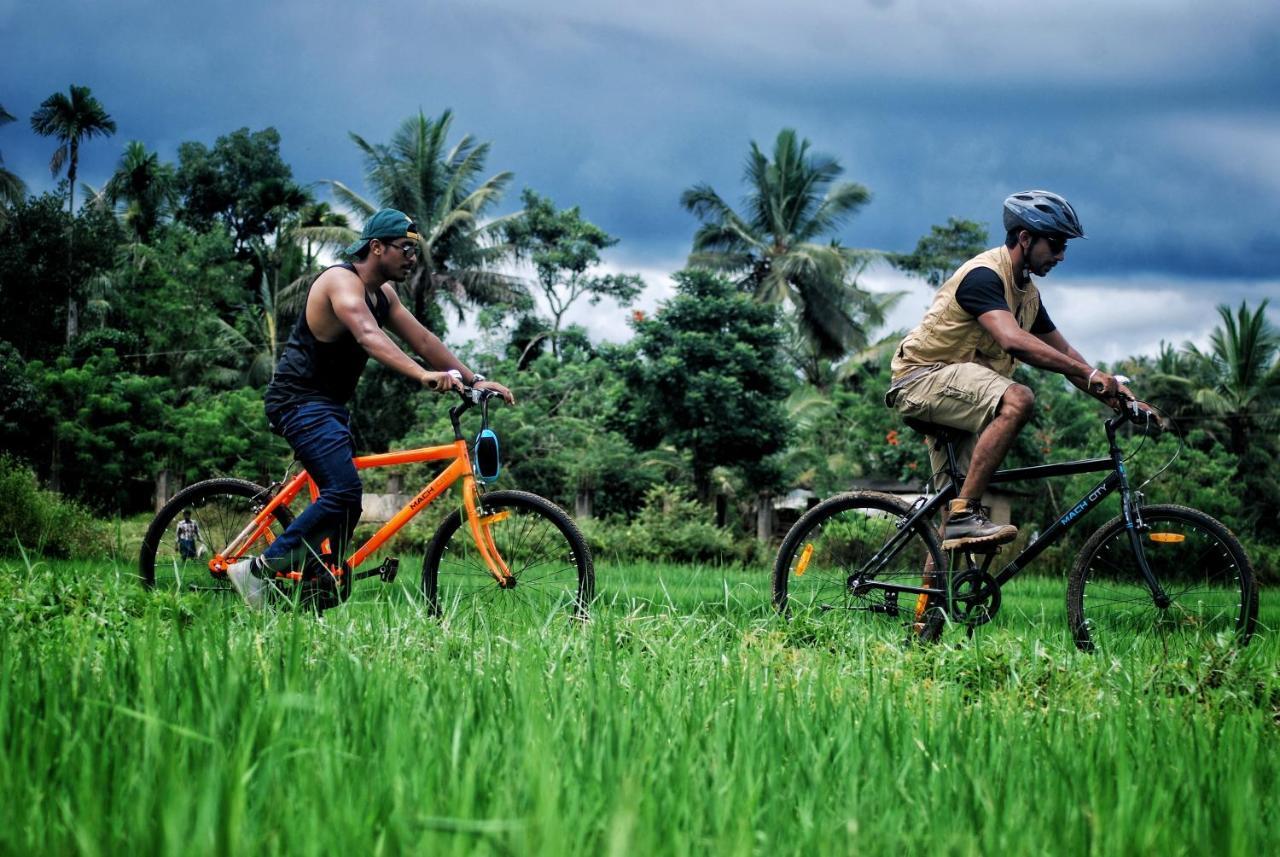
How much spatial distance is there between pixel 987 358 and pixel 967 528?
83 cm

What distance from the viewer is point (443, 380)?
15.3 ft

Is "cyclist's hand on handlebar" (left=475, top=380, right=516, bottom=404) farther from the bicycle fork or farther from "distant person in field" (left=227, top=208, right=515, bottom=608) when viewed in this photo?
the bicycle fork

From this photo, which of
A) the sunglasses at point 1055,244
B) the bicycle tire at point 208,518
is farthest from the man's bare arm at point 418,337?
the sunglasses at point 1055,244

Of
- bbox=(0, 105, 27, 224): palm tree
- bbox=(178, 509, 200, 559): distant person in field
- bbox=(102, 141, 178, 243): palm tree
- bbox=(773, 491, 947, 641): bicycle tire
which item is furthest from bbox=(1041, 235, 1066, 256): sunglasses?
bbox=(102, 141, 178, 243): palm tree

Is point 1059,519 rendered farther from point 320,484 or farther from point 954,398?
point 320,484

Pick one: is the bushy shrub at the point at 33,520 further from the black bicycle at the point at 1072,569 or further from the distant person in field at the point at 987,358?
the distant person in field at the point at 987,358

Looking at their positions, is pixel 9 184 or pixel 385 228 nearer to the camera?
pixel 385 228

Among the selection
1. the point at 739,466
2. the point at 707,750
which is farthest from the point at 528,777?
the point at 739,466

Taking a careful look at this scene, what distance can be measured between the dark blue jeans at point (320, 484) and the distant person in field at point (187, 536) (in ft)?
3.16

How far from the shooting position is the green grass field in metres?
1.42

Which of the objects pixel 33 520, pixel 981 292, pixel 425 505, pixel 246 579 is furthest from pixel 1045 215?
pixel 33 520

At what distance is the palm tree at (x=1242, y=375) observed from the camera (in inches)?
1362

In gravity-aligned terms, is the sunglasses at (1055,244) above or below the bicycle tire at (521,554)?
above

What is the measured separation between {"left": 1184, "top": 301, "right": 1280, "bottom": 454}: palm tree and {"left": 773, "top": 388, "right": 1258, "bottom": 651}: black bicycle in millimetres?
32879
